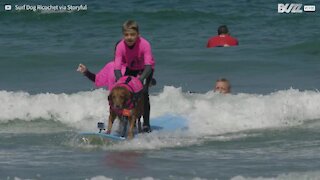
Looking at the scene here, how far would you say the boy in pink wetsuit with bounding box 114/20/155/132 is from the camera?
35.2ft

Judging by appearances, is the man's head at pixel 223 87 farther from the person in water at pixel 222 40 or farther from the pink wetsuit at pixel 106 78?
the person in water at pixel 222 40

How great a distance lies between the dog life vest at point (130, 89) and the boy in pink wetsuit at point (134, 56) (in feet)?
0.38

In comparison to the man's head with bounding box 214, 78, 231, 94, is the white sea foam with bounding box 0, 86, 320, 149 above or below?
below

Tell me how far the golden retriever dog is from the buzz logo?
1503 cm

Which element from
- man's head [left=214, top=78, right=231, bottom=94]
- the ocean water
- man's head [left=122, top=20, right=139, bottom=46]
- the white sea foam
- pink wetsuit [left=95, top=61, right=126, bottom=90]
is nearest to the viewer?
the ocean water

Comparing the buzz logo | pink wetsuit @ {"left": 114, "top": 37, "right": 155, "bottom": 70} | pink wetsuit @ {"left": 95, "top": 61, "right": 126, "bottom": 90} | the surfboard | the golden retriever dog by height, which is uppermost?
the buzz logo

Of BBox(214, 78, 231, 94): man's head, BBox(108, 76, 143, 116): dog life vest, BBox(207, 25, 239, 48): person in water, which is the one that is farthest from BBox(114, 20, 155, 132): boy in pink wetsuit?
BBox(207, 25, 239, 48): person in water

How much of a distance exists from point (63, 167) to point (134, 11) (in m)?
16.3

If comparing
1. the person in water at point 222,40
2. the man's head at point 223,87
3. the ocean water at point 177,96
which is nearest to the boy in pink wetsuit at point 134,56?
the ocean water at point 177,96

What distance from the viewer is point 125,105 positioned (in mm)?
10484

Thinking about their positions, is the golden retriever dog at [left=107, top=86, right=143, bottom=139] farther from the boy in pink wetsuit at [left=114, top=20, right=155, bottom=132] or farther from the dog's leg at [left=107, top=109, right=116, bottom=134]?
the boy in pink wetsuit at [left=114, top=20, right=155, bottom=132]

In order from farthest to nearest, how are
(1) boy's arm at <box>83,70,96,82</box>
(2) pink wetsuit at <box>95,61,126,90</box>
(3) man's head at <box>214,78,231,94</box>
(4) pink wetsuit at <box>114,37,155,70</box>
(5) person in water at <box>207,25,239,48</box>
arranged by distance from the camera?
1. (5) person in water at <box>207,25,239,48</box>
2. (3) man's head at <box>214,78,231,94</box>
3. (2) pink wetsuit at <box>95,61,126,90</box>
4. (1) boy's arm at <box>83,70,96,82</box>
5. (4) pink wetsuit at <box>114,37,155,70</box>

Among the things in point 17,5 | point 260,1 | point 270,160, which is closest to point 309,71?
point 270,160

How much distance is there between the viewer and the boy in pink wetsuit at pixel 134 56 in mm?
10719
